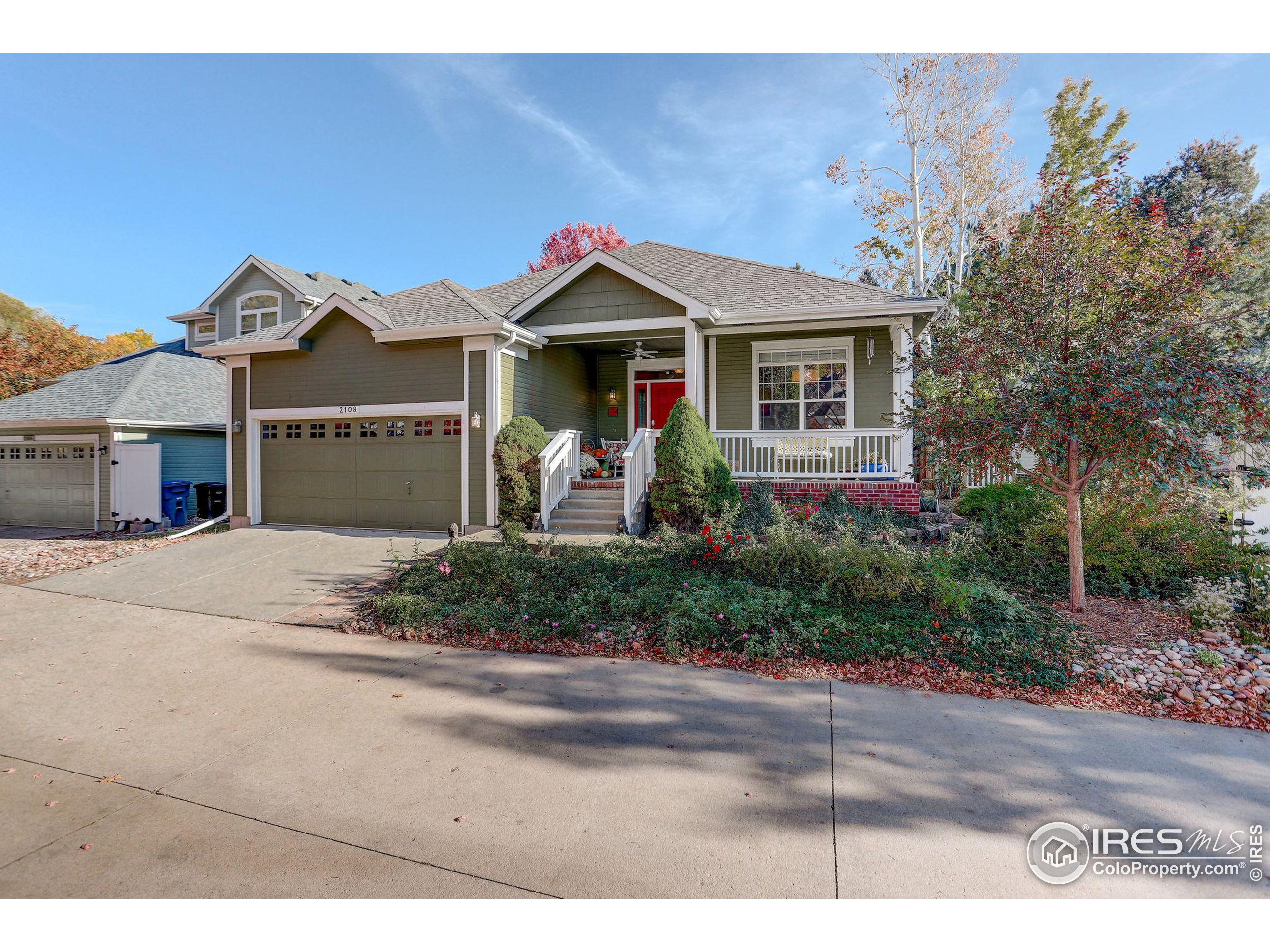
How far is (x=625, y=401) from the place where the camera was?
1322 cm

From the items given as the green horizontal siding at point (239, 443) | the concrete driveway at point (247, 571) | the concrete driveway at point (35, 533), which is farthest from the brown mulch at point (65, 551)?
the green horizontal siding at point (239, 443)

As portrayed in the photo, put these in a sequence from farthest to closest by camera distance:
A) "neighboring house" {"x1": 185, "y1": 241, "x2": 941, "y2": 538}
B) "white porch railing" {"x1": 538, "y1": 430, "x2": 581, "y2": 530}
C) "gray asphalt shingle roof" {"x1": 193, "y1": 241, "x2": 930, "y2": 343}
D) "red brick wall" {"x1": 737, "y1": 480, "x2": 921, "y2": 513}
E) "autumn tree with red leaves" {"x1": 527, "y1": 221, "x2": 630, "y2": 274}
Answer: "autumn tree with red leaves" {"x1": 527, "y1": 221, "x2": 630, "y2": 274} < "gray asphalt shingle roof" {"x1": 193, "y1": 241, "x2": 930, "y2": 343} < "neighboring house" {"x1": 185, "y1": 241, "x2": 941, "y2": 538} < "white porch railing" {"x1": 538, "y1": 430, "x2": 581, "y2": 530} < "red brick wall" {"x1": 737, "y1": 480, "x2": 921, "y2": 513}

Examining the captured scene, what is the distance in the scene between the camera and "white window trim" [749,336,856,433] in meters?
11.1

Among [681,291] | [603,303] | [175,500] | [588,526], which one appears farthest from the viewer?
[175,500]

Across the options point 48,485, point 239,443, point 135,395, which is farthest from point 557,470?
point 48,485

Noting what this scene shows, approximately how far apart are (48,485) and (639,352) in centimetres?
1490

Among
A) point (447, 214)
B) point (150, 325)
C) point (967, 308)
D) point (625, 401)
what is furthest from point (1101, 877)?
point (150, 325)

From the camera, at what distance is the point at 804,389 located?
37.4 ft

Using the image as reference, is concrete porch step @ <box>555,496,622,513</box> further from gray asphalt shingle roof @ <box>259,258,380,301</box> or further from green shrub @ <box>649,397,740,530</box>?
gray asphalt shingle roof @ <box>259,258,380,301</box>

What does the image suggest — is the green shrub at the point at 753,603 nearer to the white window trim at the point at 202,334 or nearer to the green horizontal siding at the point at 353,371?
the green horizontal siding at the point at 353,371

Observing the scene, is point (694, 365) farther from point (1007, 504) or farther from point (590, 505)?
point (1007, 504)

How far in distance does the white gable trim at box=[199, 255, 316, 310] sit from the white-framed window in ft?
3.14

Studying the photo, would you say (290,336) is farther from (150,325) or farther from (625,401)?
(150,325)

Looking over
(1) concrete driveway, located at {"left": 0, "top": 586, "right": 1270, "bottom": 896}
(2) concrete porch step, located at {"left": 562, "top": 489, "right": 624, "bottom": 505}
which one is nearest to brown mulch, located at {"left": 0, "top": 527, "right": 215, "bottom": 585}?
(1) concrete driveway, located at {"left": 0, "top": 586, "right": 1270, "bottom": 896}
